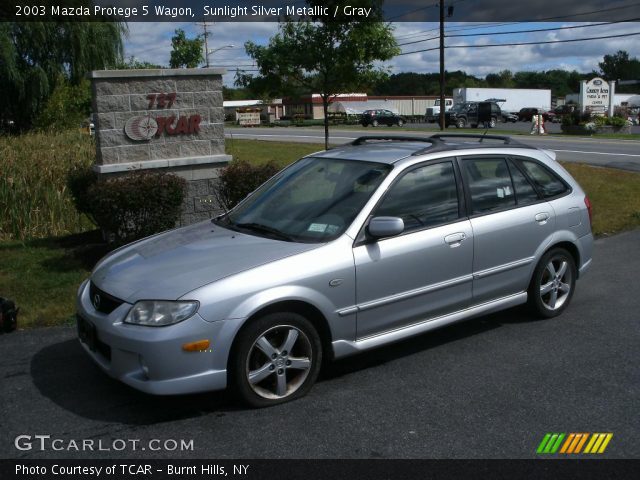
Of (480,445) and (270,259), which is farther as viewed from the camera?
(270,259)

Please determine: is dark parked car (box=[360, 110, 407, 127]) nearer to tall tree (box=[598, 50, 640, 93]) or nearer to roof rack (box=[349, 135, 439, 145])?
roof rack (box=[349, 135, 439, 145])

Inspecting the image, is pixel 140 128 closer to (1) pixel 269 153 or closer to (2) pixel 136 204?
(2) pixel 136 204

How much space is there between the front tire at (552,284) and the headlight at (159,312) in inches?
127

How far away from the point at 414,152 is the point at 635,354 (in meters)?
2.28

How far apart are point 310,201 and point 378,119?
50208mm

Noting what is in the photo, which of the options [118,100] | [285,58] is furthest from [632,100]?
[118,100]

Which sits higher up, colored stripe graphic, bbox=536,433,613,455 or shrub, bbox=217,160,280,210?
shrub, bbox=217,160,280,210

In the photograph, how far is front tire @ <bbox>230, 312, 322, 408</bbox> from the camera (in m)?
4.30

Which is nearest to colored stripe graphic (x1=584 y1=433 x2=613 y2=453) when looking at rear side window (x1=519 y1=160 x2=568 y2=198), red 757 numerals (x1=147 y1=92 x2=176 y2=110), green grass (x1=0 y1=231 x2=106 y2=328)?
rear side window (x1=519 y1=160 x2=568 y2=198)

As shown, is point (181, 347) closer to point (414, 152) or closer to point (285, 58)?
point (414, 152)

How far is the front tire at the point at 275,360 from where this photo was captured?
4.30 metres

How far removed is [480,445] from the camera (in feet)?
12.8

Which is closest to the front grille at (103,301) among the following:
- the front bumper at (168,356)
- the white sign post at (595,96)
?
the front bumper at (168,356)

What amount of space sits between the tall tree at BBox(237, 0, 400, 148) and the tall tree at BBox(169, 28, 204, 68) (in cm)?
2360
